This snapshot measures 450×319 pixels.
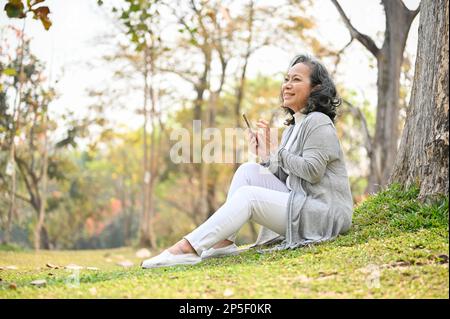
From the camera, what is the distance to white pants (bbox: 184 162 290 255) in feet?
11.6

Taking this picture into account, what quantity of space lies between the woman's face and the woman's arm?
0.34m

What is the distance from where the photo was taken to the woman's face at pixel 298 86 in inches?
155

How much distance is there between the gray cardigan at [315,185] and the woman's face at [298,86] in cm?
20

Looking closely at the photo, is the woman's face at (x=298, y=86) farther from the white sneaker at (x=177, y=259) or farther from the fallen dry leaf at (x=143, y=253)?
the fallen dry leaf at (x=143, y=253)

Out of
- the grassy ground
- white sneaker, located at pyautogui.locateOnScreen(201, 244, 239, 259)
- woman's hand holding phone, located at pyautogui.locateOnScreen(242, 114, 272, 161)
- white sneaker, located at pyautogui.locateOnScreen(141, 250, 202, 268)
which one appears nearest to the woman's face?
woman's hand holding phone, located at pyautogui.locateOnScreen(242, 114, 272, 161)

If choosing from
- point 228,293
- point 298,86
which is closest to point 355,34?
point 298,86

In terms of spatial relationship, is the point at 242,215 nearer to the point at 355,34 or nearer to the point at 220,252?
the point at 220,252

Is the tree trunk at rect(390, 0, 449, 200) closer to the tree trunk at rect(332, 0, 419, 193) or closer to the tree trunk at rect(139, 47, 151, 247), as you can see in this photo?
the tree trunk at rect(332, 0, 419, 193)

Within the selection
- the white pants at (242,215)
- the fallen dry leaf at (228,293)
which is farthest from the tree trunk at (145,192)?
the fallen dry leaf at (228,293)

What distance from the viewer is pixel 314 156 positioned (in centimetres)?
358

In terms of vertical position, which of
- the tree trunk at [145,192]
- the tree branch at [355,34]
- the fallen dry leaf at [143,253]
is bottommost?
the fallen dry leaf at [143,253]

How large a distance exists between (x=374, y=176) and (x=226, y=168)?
9.93 meters
